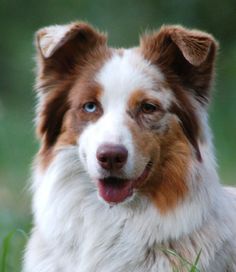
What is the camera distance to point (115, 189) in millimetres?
6328

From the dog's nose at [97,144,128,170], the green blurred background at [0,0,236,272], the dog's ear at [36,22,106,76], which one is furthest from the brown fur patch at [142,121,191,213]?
the green blurred background at [0,0,236,272]

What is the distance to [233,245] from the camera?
6668 millimetres

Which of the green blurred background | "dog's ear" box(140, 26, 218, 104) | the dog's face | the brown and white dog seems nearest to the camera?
the dog's face

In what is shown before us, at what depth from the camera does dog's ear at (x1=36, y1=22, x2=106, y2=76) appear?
6.55 metres

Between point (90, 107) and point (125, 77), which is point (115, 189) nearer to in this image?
point (90, 107)

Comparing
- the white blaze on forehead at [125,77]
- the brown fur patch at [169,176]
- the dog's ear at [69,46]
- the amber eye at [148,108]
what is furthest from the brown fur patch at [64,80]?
the brown fur patch at [169,176]

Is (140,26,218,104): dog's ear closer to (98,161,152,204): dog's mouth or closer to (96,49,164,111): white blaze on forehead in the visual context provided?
(96,49,164,111): white blaze on forehead

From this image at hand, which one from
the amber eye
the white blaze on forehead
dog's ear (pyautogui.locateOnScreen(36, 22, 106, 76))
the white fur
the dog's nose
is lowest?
the white fur

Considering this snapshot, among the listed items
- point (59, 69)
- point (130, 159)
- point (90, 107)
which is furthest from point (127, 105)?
point (59, 69)

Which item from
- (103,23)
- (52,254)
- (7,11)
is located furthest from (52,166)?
(7,11)

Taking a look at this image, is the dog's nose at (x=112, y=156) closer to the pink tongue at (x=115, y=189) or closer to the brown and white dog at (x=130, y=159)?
the brown and white dog at (x=130, y=159)

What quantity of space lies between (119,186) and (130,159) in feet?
0.79

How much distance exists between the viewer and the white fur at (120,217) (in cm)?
638

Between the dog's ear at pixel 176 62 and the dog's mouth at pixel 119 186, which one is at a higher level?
the dog's ear at pixel 176 62
